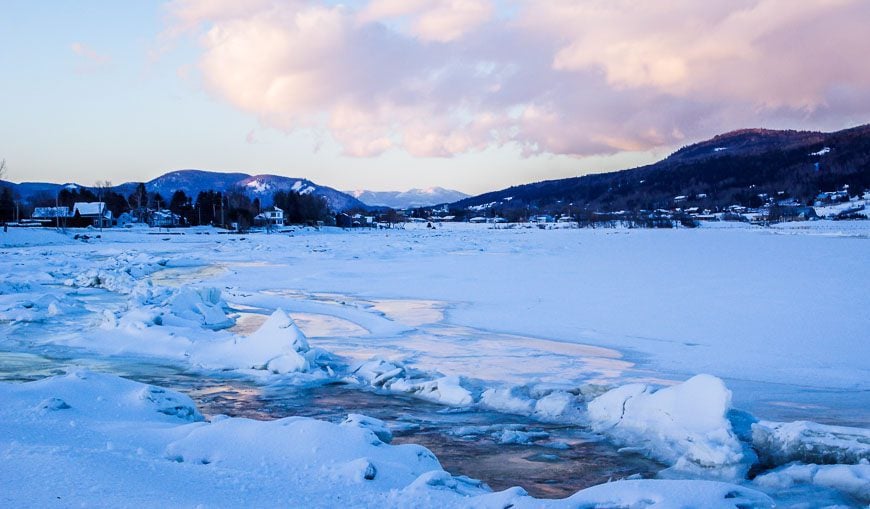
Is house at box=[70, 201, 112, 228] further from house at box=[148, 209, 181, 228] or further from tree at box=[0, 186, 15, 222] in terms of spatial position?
house at box=[148, 209, 181, 228]

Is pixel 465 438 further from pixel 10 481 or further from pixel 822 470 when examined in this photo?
pixel 10 481

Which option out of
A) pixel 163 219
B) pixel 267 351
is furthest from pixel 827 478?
A: pixel 163 219

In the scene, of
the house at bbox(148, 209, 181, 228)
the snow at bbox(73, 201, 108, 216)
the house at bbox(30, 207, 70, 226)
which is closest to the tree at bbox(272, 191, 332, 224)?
the house at bbox(148, 209, 181, 228)

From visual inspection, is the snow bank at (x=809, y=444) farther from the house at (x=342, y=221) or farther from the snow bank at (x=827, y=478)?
the house at (x=342, y=221)

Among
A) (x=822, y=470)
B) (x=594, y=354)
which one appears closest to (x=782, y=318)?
(x=594, y=354)

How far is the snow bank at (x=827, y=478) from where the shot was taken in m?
4.16

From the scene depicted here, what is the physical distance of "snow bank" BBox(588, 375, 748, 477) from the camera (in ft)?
15.4

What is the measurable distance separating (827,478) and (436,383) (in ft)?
12.2

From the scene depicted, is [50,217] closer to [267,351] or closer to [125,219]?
[125,219]

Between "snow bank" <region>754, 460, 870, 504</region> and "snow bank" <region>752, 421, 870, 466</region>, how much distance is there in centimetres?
12

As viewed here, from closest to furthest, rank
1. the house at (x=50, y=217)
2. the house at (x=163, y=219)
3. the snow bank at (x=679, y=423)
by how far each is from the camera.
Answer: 1. the snow bank at (x=679, y=423)
2. the house at (x=50, y=217)
3. the house at (x=163, y=219)

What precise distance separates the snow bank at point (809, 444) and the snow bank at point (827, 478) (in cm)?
12

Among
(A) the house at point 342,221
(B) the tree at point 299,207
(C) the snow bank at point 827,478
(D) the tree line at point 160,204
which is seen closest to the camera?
(C) the snow bank at point 827,478

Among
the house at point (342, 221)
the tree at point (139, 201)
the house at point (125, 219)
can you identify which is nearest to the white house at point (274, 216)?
the house at point (342, 221)
